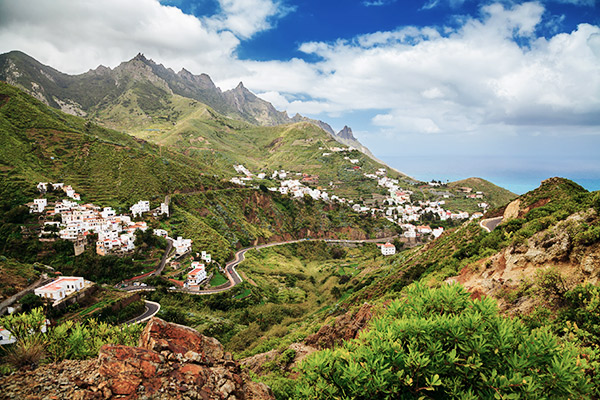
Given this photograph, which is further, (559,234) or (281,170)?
(281,170)

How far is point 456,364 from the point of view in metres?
4.04

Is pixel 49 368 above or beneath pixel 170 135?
beneath

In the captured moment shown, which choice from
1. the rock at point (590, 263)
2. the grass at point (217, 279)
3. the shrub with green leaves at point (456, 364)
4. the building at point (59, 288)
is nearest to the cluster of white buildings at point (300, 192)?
the grass at point (217, 279)

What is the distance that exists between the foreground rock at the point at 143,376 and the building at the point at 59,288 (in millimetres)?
26227

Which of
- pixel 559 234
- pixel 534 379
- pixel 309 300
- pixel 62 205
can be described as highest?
pixel 559 234

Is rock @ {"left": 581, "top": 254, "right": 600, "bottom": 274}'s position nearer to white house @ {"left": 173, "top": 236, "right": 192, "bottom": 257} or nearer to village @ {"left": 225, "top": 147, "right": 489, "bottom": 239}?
white house @ {"left": 173, "top": 236, "right": 192, "bottom": 257}

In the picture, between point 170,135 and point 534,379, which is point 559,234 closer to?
point 534,379

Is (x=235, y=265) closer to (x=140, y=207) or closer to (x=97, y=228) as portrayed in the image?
(x=140, y=207)

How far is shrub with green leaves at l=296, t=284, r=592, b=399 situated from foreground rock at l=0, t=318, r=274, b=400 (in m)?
2.10

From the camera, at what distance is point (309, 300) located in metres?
36.9

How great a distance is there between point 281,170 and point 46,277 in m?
96.9

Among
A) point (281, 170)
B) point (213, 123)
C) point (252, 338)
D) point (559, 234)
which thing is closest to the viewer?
point (559, 234)

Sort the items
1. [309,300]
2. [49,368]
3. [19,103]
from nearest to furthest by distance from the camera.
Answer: [49,368], [309,300], [19,103]

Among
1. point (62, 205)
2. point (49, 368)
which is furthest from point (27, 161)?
point (49, 368)
